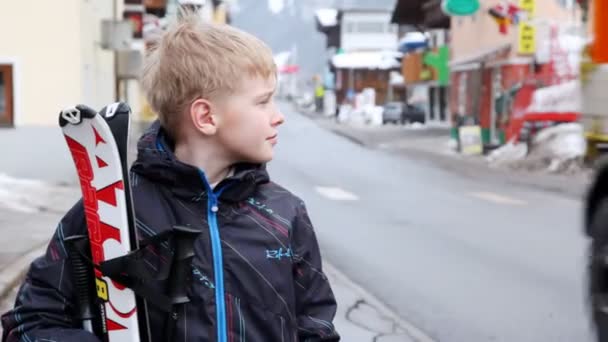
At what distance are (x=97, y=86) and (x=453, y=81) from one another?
26.7 meters

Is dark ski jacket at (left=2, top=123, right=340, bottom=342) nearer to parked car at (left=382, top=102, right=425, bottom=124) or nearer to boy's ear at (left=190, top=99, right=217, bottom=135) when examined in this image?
boy's ear at (left=190, top=99, right=217, bottom=135)

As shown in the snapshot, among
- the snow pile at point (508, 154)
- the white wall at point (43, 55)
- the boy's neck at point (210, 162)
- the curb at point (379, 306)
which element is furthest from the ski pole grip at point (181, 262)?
the snow pile at point (508, 154)

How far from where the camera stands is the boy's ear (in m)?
2.32

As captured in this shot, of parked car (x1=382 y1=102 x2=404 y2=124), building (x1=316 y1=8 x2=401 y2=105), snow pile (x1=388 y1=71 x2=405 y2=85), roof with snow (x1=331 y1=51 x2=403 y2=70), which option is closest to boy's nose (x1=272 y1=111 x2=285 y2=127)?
parked car (x1=382 y1=102 x2=404 y2=124)

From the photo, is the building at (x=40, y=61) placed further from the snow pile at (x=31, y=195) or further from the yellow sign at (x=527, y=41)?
the yellow sign at (x=527, y=41)

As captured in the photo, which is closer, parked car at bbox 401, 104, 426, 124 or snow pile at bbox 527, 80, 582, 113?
snow pile at bbox 527, 80, 582, 113

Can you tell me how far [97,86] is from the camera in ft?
72.2

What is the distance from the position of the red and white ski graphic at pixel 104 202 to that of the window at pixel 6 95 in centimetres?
1688

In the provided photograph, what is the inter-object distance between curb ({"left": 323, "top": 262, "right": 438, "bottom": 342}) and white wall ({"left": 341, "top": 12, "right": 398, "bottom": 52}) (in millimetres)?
92076

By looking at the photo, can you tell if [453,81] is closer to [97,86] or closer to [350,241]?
[97,86]

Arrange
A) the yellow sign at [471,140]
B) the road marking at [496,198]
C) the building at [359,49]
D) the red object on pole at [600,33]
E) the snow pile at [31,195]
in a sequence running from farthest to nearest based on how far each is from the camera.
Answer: the building at [359,49]
the yellow sign at [471,140]
the road marking at [496,198]
the snow pile at [31,195]
the red object on pole at [600,33]

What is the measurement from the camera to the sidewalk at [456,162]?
69.6 ft

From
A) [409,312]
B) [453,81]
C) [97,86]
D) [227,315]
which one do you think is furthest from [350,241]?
[453,81]

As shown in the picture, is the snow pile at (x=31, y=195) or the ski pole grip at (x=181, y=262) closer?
the ski pole grip at (x=181, y=262)
